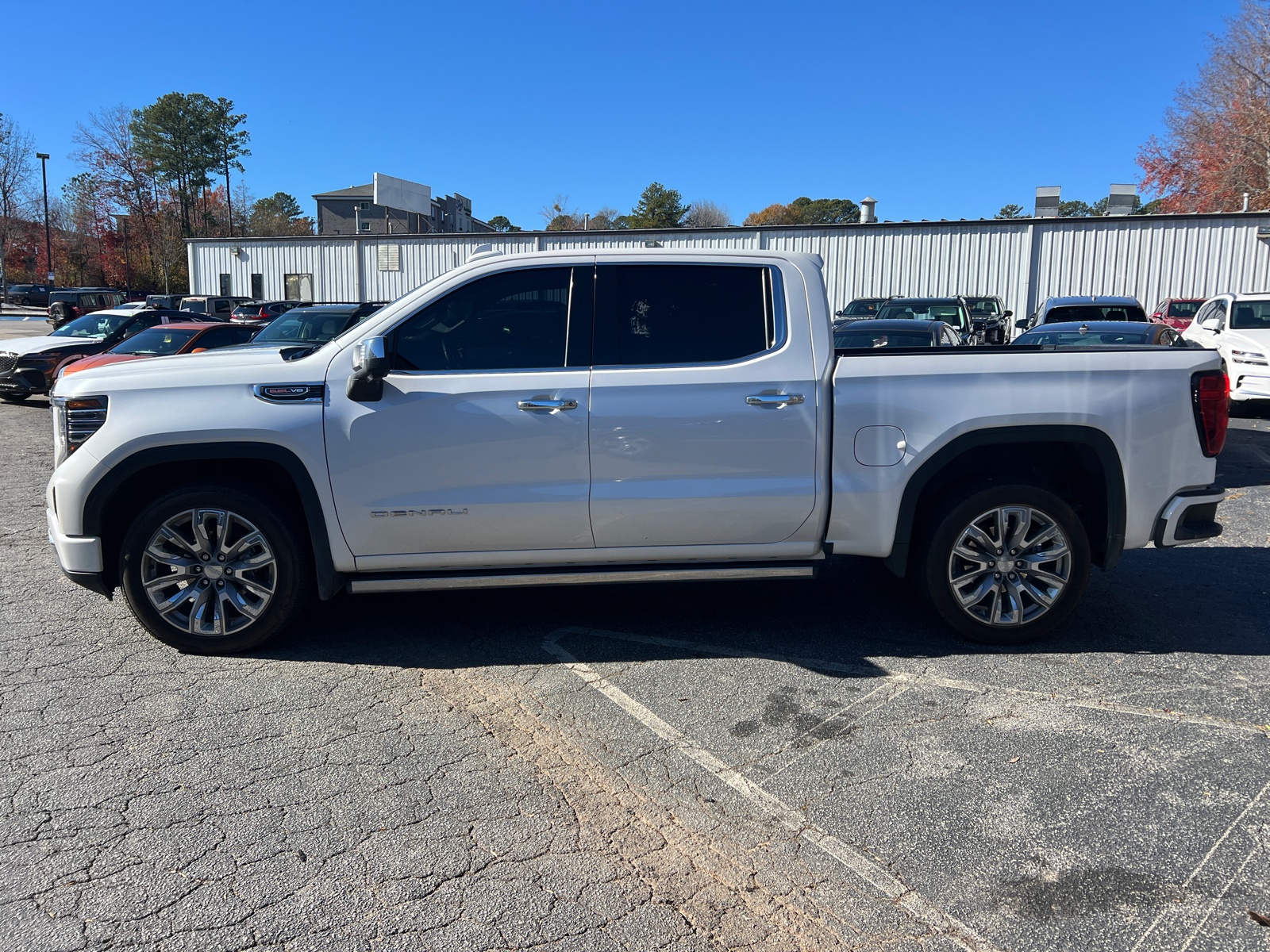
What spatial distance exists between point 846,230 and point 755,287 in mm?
27916

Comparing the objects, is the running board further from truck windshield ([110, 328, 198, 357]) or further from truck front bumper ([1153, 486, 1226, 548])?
truck windshield ([110, 328, 198, 357])

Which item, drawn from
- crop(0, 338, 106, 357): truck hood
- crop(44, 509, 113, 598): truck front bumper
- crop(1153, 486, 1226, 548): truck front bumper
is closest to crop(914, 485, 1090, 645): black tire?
crop(1153, 486, 1226, 548): truck front bumper

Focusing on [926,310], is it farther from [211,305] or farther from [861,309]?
[211,305]

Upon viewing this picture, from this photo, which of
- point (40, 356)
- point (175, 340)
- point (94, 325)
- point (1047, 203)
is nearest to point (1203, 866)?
point (175, 340)

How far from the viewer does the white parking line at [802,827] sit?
2799mm

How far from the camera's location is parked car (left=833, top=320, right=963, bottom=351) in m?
11.6

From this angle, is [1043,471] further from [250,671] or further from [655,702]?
[250,671]

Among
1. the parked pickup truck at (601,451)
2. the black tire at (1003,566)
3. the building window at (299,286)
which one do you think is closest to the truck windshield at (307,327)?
the parked pickup truck at (601,451)

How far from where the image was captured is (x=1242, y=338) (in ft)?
45.2

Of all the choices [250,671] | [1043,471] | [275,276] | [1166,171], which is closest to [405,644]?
[250,671]

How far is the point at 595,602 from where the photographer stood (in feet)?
19.1

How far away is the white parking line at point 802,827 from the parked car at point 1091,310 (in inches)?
555

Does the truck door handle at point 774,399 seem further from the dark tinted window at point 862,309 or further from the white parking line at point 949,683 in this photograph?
the dark tinted window at point 862,309

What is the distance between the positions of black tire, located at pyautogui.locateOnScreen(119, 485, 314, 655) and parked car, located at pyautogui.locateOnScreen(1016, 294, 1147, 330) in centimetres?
1454
